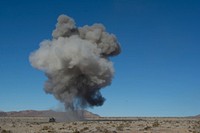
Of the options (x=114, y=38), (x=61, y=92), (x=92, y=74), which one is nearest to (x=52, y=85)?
(x=61, y=92)

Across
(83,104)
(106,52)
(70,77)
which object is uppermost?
(106,52)

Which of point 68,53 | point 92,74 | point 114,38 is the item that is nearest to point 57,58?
point 68,53

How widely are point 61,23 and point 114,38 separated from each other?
40.3 ft

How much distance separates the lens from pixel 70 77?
3322 inches

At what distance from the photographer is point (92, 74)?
83312 millimetres

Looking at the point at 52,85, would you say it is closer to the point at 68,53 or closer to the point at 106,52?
the point at 68,53

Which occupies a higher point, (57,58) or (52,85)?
(57,58)

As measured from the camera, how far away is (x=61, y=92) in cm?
8319

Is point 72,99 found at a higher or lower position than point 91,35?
lower

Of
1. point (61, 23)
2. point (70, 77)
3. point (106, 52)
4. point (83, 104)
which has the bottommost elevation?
point (83, 104)

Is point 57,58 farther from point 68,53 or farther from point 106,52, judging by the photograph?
point 106,52

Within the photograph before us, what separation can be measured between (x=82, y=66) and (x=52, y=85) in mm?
7921

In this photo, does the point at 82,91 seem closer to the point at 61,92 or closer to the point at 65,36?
the point at 61,92

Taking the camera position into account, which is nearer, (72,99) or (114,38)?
(72,99)
